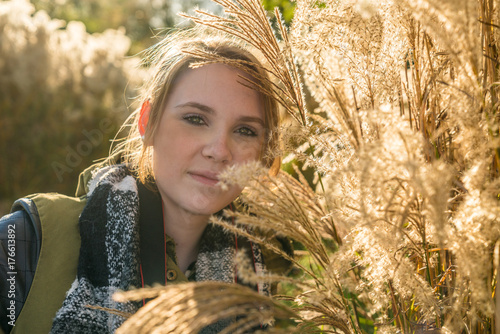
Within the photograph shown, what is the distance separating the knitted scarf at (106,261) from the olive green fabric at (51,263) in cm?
6

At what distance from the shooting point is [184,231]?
202 cm

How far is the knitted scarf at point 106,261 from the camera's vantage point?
1571 mm

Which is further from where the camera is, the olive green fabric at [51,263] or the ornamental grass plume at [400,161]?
the olive green fabric at [51,263]

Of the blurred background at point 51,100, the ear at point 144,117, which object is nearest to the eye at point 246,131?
the ear at point 144,117

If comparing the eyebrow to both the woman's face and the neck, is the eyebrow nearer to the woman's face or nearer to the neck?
the woman's face

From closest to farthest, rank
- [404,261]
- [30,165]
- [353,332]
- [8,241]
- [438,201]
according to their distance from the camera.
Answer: [438,201], [404,261], [353,332], [8,241], [30,165]

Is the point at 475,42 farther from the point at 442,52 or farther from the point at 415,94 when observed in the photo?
the point at 415,94

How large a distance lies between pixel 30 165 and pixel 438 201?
5.03m

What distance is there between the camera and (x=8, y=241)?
5.44ft

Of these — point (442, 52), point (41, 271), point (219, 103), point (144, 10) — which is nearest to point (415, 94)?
point (442, 52)

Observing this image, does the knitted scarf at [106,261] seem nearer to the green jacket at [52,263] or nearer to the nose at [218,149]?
the green jacket at [52,263]

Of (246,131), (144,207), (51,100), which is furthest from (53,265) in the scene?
(51,100)

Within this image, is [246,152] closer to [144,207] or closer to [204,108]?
[204,108]

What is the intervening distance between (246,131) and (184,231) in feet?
1.90
